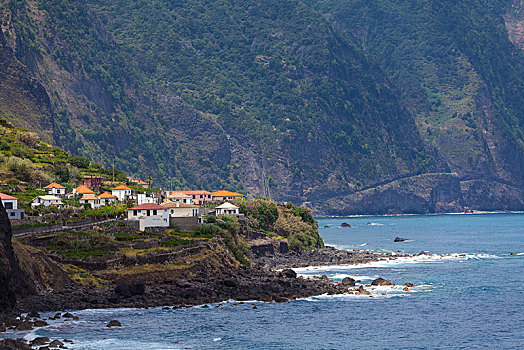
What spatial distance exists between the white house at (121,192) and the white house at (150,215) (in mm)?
31017

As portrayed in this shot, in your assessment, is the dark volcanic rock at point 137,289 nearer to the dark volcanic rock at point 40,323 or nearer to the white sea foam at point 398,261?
the dark volcanic rock at point 40,323

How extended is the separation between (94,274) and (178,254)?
37.9 ft

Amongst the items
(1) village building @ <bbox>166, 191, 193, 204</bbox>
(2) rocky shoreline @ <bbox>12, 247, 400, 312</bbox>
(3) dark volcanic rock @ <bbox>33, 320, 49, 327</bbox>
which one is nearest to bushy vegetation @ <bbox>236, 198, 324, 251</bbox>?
(1) village building @ <bbox>166, 191, 193, 204</bbox>

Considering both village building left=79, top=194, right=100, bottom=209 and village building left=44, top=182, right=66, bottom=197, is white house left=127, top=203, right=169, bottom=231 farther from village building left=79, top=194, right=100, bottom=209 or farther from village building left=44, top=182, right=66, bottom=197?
village building left=44, top=182, right=66, bottom=197

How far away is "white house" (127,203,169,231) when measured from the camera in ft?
360

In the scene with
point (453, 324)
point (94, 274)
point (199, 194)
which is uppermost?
point (199, 194)

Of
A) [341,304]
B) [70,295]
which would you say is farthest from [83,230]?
[341,304]

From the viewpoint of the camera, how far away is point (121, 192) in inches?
5650

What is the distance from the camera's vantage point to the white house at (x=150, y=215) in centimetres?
10983

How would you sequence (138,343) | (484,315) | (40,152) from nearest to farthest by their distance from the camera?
1. (138,343)
2. (484,315)
3. (40,152)

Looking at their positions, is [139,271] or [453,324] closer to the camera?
[453,324]

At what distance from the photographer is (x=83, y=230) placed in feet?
327

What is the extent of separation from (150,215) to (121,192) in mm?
34509

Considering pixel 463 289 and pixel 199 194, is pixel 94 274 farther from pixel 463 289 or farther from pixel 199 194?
pixel 199 194
